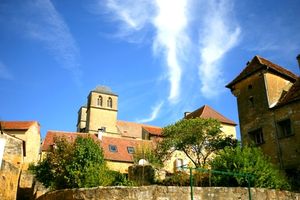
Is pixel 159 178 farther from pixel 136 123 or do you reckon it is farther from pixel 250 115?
pixel 136 123

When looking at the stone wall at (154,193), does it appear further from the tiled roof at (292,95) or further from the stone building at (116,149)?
the stone building at (116,149)

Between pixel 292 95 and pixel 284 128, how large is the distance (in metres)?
2.06

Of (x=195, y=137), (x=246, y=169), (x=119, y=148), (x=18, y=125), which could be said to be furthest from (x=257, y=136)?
(x=18, y=125)

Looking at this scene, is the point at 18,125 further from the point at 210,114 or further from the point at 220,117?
the point at 220,117

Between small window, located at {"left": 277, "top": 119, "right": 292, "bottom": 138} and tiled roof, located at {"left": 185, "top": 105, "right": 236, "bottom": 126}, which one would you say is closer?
small window, located at {"left": 277, "top": 119, "right": 292, "bottom": 138}

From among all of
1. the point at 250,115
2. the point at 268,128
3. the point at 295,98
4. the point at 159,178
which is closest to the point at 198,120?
the point at 250,115

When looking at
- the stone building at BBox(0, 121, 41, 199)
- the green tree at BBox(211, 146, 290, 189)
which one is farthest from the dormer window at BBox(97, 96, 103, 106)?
the green tree at BBox(211, 146, 290, 189)

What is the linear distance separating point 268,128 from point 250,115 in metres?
1.80

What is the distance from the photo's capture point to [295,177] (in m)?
17.3

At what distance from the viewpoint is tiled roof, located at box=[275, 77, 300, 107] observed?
747 inches

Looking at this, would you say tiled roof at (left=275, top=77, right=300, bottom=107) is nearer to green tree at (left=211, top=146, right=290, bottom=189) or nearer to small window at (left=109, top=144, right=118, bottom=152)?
green tree at (left=211, top=146, right=290, bottom=189)

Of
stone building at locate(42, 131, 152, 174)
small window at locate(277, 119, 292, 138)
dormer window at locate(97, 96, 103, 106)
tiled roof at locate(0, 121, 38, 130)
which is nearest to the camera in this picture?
small window at locate(277, 119, 292, 138)

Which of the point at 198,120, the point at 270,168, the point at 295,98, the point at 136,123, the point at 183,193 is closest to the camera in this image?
the point at 183,193

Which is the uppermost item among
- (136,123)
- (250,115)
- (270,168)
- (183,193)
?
(136,123)
